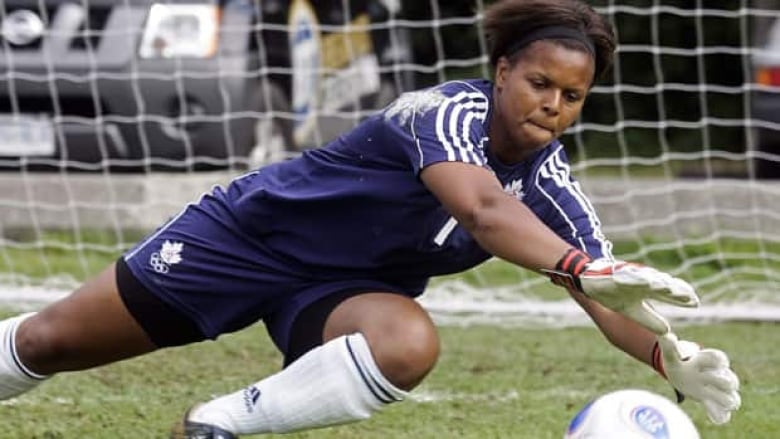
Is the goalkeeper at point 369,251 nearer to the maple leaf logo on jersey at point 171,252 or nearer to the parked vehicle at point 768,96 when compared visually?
the maple leaf logo on jersey at point 171,252

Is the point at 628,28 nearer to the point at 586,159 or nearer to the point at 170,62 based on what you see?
the point at 586,159

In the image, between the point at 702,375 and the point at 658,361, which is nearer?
the point at 702,375

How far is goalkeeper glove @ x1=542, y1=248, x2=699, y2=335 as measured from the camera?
344 cm

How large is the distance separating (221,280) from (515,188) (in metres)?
0.71

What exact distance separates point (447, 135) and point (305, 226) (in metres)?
0.48

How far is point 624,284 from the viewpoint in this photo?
Result: 11.3 ft

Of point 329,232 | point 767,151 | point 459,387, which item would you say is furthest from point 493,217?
point 767,151

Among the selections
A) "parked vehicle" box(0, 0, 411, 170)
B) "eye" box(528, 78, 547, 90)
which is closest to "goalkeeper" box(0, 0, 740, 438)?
"eye" box(528, 78, 547, 90)

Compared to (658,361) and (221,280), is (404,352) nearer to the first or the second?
(221,280)

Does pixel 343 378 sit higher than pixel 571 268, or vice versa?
pixel 571 268

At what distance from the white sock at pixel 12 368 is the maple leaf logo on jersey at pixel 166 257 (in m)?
0.43

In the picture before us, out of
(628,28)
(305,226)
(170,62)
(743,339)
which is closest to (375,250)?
(305,226)

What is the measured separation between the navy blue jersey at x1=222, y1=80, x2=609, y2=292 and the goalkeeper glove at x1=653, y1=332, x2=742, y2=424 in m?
0.31

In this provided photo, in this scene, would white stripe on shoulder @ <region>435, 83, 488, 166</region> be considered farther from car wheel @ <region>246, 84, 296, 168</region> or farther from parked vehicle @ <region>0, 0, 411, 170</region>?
car wheel @ <region>246, 84, 296, 168</region>
